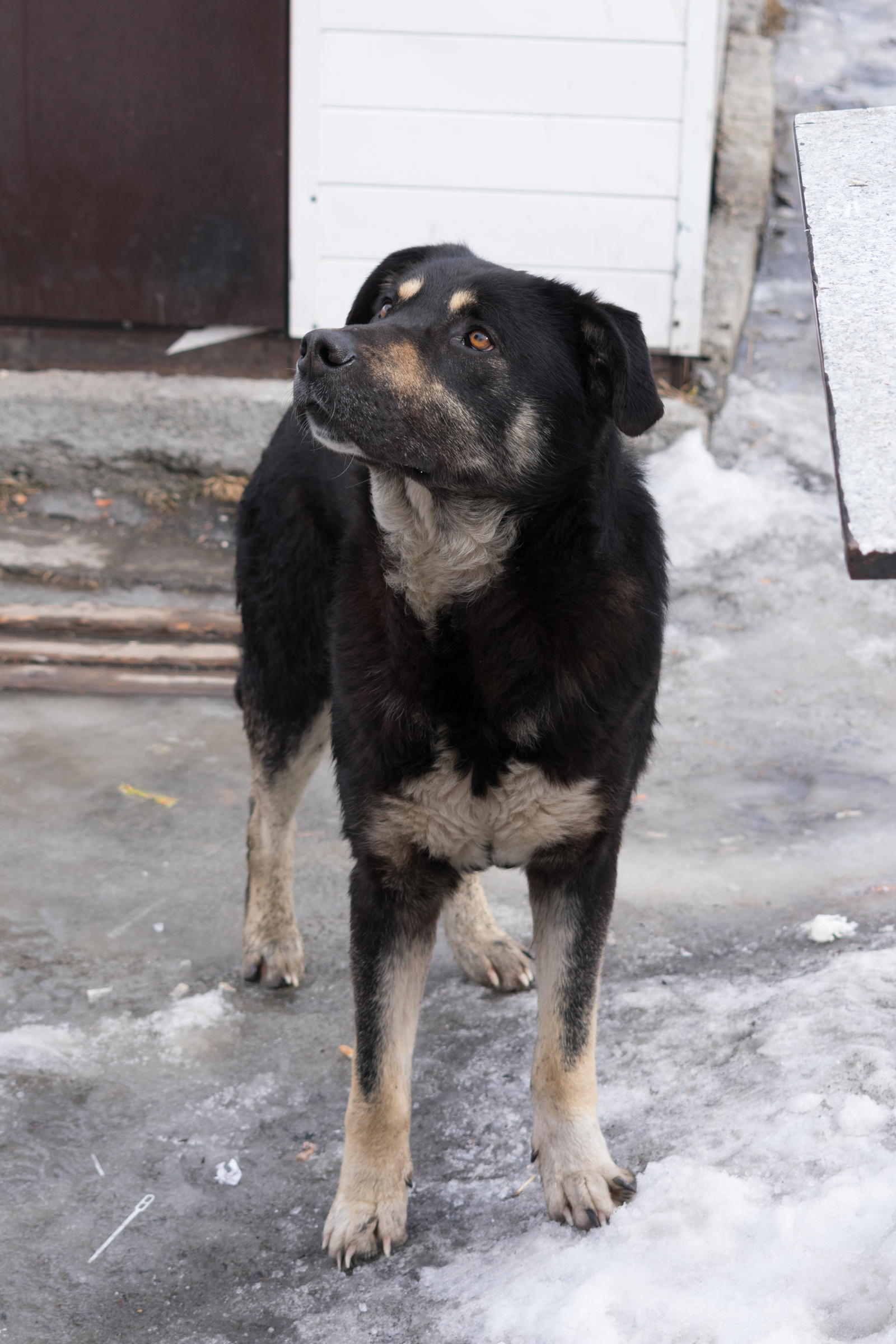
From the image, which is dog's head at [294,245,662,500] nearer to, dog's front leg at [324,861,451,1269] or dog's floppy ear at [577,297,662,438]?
dog's floppy ear at [577,297,662,438]

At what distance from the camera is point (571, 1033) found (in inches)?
108

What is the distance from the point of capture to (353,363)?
248 centimetres

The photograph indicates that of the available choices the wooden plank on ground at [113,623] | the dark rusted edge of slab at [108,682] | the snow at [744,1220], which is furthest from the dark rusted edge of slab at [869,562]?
the wooden plank on ground at [113,623]

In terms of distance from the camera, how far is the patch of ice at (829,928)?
3.67m

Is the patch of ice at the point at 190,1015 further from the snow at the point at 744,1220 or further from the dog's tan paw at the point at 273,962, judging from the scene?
the snow at the point at 744,1220

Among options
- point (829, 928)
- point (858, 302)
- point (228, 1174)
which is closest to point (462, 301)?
point (858, 302)

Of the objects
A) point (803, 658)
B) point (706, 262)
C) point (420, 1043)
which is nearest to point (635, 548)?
point (420, 1043)

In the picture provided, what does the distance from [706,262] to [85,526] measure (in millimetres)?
3569

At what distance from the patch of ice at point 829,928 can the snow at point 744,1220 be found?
1.46 feet

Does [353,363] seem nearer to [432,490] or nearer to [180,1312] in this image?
[432,490]

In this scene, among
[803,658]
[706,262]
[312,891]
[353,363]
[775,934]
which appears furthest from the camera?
[706,262]

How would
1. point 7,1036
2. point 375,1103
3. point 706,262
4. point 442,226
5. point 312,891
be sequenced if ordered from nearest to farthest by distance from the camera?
point 375,1103
point 7,1036
point 312,891
point 442,226
point 706,262

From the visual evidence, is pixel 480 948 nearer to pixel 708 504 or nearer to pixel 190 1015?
pixel 190 1015

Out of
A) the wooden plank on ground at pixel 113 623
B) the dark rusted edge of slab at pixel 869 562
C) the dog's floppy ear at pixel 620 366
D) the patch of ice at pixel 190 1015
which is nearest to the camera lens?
the dark rusted edge of slab at pixel 869 562
